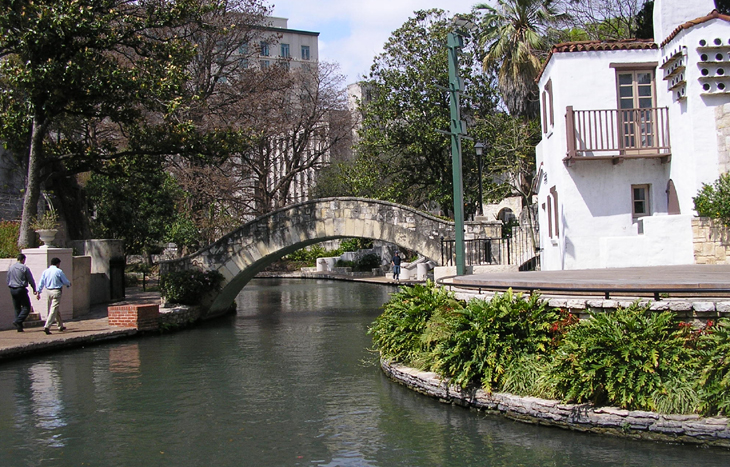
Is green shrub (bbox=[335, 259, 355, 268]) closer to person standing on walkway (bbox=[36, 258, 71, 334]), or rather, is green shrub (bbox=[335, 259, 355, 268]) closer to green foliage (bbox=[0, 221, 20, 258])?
green foliage (bbox=[0, 221, 20, 258])

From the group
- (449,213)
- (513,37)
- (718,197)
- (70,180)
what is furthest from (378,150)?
(718,197)

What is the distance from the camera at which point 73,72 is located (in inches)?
668

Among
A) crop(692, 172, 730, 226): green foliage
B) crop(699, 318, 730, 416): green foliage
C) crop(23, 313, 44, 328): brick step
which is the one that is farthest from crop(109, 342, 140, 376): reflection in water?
crop(692, 172, 730, 226): green foliage

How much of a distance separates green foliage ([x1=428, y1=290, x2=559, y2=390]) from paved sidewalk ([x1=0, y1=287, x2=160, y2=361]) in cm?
879

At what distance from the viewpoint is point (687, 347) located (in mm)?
7828

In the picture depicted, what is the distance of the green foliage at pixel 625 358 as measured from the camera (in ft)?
25.0

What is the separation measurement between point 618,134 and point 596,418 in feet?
33.0

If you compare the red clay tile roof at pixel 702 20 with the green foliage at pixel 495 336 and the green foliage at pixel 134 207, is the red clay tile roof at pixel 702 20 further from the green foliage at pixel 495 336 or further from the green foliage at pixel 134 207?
the green foliage at pixel 134 207

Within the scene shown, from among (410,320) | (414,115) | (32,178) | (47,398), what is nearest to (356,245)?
(414,115)

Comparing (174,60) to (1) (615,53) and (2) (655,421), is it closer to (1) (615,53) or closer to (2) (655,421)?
(1) (615,53)

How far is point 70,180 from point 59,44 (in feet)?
25.8

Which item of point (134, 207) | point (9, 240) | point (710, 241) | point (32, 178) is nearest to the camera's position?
point (710, 241)

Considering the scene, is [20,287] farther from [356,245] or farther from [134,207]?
[356,245]

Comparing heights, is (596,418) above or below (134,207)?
below
